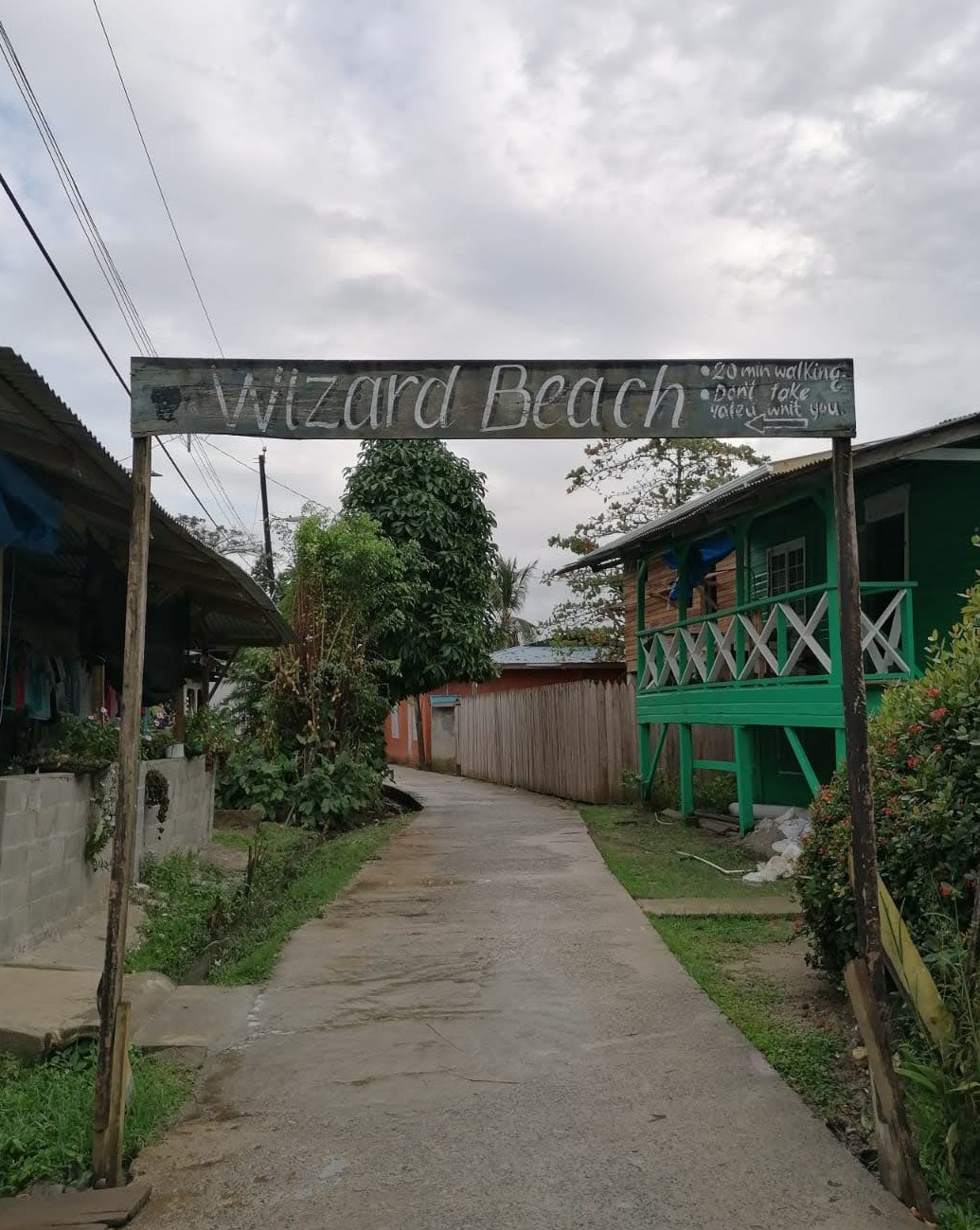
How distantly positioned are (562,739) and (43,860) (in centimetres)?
1419

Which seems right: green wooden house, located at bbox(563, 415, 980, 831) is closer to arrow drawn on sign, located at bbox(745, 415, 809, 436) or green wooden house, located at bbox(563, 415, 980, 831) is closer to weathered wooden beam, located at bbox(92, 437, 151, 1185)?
arrow drawn on sign, located at bbox(745, 415, 809, 436)

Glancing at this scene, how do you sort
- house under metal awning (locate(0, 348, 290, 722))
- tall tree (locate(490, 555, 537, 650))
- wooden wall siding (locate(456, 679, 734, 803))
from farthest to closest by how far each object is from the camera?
1. tall tree (locate(490, 555, 537, 650))
2. wooden wall siding (locate(456, 679, 734, 803))
3. house under metal awning (locate(0, 348, 290, 722))

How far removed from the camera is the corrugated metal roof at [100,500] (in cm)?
550

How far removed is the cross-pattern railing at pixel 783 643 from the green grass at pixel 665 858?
186 cm

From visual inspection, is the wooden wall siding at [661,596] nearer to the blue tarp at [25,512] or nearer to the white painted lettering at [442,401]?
the blue tarp at [25,512]

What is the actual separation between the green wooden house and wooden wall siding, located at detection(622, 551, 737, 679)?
200cm

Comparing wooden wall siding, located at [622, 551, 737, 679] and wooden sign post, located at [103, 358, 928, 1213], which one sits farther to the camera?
wooden wall siding, located at [622, 551, 737, 679]

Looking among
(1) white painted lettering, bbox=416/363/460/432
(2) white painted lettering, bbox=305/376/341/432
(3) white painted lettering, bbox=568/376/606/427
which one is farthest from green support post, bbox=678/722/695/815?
(2) white painted lettering, bbox=305/376/341/432

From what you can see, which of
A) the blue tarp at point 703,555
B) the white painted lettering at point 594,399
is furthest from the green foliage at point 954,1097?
the blue tarp at point 703,555

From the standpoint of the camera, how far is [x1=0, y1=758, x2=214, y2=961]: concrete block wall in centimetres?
670

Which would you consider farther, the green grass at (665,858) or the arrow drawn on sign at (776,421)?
the green grass at (665,858)

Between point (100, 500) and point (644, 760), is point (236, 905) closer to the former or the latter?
point (100, 500)

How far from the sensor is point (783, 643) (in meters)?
12.5

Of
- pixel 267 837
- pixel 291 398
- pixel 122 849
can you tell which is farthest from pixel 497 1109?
pixel 267 837
